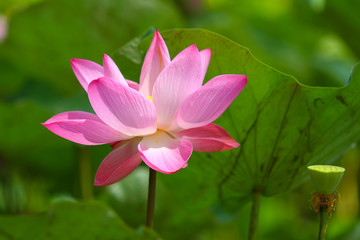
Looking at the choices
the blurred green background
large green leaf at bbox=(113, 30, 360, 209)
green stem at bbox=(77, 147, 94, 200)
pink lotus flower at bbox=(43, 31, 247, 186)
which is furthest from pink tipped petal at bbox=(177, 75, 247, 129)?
green stem at bbox=(77, 147, 94, 200)

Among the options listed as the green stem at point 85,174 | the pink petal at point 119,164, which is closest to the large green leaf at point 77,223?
the pink petal at point 119,164

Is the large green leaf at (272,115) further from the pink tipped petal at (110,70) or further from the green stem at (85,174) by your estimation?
the green stem at (85,174)

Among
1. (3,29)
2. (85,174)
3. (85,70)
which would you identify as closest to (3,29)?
(3,29)

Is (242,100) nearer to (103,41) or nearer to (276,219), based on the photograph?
(103,41)

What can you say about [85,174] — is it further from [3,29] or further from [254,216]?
[254,216]

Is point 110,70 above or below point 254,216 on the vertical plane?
above

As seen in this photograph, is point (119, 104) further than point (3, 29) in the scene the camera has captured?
No
